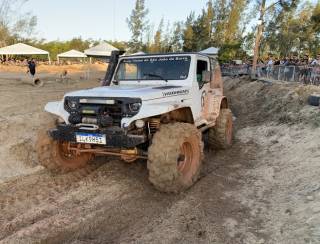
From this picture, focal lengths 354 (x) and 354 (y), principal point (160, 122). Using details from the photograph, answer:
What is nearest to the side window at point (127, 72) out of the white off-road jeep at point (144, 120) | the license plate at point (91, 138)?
the white off-road jeep at point (144, 120)

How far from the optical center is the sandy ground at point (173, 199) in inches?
167

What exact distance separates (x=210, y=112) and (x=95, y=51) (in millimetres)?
19117

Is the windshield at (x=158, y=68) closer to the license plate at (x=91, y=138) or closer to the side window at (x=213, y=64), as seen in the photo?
the side window at (x=213, y=64)

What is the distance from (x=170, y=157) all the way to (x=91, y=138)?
3.95 feet

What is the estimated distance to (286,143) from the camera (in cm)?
796

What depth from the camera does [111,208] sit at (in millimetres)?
4973

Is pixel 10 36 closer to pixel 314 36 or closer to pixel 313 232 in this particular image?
pixel 314 36

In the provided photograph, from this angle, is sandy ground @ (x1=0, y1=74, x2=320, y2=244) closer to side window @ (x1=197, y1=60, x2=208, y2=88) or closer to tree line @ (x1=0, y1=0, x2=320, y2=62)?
side window @ (x1=197, y1=60, x2=208, y2=88)

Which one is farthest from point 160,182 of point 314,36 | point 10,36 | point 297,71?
point 10,36

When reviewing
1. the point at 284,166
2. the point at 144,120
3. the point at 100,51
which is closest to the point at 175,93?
the point at 144,120

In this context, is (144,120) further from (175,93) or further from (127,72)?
(127,72)

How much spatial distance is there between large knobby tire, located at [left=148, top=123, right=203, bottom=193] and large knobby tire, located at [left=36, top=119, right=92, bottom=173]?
1.81 metres

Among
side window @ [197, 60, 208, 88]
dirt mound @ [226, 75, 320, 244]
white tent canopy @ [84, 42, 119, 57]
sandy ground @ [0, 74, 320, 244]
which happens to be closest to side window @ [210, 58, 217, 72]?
side window @ [197, 60, 208, 88]

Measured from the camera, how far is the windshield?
6.52 metres
